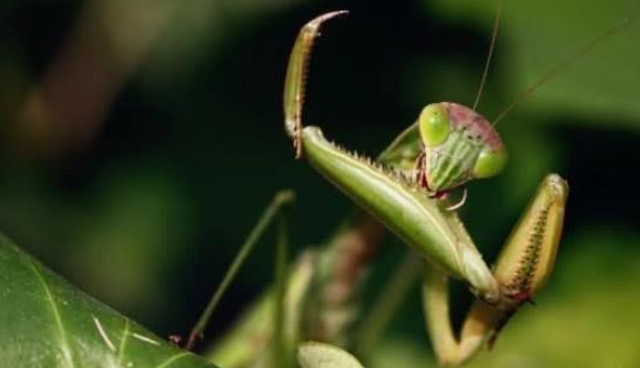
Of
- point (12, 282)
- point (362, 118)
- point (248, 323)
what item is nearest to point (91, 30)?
point (362, 118)

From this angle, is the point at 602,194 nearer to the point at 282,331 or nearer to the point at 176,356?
the point at 282,331

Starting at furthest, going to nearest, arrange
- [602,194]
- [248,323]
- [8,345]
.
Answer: [602,194]
[248,323]
[8,345]

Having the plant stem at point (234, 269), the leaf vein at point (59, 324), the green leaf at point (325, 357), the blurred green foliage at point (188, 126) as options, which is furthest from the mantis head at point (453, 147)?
the blurred green foliage at point (188, 126)

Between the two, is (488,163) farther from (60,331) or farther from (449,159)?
(60,331)

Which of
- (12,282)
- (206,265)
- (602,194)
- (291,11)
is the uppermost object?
(12,282)

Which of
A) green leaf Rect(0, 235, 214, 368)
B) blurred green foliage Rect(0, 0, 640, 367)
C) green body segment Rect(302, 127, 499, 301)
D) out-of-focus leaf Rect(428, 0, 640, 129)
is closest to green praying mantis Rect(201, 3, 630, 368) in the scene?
green body segment Rect(302, 127, 499, 301)

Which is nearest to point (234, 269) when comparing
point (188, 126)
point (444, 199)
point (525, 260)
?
point (444, 199)
